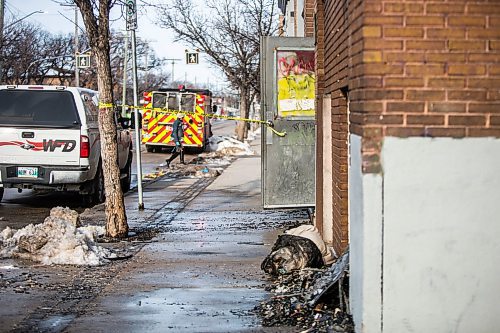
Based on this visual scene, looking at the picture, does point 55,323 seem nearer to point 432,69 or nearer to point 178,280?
point 178,280

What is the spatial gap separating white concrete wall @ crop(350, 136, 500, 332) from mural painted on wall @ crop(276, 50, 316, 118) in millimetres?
6169

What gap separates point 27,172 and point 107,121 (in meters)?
3.87

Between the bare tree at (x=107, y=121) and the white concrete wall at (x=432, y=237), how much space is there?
5638 mm

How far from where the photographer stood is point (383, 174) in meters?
4.98

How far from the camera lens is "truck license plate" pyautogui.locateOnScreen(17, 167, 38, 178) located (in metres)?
13.3

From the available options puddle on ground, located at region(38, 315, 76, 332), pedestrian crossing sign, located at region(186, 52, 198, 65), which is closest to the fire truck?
pedestrian crossing sign, located at region(186, 52, 198, 65)

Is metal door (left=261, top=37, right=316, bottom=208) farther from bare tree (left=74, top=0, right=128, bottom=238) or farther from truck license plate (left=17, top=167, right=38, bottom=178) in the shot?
truck license plate (left=17, top=167, right=38, bottom=178)

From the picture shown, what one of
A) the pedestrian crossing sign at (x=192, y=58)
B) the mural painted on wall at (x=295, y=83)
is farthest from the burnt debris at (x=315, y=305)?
the pedestrian crossing sign at (x=192, y=58)

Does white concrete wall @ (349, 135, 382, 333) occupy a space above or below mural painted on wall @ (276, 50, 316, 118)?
below

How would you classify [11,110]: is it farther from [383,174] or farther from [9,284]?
[383,174]

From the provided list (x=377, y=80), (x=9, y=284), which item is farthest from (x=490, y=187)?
(x=9, y=284)

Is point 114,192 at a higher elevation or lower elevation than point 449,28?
lower

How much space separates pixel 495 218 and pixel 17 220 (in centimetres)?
934

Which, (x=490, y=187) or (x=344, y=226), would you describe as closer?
(x=490, y=187)
